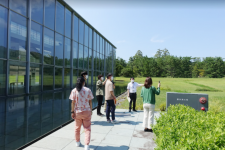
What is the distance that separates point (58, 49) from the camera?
1680 cm

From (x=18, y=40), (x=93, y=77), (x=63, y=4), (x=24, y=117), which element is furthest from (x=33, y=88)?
(x=93, y=77)

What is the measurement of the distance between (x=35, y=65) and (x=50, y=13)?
5.45 m

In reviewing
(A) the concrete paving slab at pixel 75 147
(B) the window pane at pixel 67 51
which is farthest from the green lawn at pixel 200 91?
(B) the window pane at pixel 67 51

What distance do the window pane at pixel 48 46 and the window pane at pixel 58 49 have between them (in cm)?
65

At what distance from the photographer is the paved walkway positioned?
3.87 metres

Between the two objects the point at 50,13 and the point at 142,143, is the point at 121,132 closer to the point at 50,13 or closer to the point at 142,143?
the point at 142,143

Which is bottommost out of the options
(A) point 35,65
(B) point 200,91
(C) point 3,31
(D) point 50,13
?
(B) point 200,91

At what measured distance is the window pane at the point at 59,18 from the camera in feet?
54.1

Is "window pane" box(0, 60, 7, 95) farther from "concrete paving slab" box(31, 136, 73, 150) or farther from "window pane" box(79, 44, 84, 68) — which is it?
"window pane" box(79, 44, 84, 68)

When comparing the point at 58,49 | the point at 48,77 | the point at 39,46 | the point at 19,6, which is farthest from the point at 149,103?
the point at 58,49

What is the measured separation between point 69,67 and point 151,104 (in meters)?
15.5

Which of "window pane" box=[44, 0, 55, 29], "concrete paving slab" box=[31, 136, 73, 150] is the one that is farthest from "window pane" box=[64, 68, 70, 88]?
"concrete paving slab" box=[31, 136, 73, 150]

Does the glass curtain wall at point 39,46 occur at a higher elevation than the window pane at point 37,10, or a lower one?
lower

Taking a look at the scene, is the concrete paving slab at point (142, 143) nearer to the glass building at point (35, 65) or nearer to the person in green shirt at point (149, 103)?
the person in green shirt at point (149, 103)
